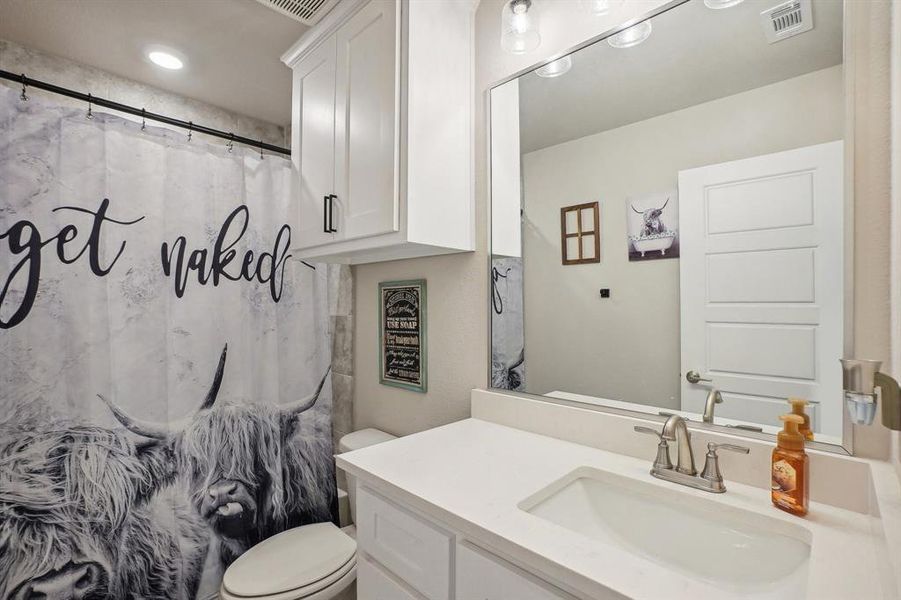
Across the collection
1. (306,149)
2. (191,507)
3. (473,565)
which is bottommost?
(191,507)

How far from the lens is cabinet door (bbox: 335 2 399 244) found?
1207 mm

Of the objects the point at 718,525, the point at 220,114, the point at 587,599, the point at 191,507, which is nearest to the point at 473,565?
the point at 587,599

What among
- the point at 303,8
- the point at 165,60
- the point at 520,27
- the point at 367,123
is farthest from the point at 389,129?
the point at 165,60

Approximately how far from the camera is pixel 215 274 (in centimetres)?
173

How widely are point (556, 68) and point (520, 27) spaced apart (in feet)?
0.53

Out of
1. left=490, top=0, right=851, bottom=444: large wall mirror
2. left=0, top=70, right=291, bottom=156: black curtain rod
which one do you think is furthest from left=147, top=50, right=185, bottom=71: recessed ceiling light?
left=490, top=0, right=851, bottom=444: large wall mirror

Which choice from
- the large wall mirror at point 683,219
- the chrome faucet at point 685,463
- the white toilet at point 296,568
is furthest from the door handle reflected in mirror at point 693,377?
the white toilet at point 296,568

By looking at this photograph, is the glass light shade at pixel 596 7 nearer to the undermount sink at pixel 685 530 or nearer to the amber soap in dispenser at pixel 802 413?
the amber soap in dispenser at pixel 802 413

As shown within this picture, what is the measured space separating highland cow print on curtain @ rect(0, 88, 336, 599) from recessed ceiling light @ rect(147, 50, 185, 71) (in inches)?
18.8

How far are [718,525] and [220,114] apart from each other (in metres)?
2.78

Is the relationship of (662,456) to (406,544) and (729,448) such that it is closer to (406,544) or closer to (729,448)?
(729,448)

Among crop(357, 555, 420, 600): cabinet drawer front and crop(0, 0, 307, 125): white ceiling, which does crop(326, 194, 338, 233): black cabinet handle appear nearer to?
crop(0, 0, 307, 125): white ceiling

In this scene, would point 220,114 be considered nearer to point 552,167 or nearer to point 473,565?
point 552,167

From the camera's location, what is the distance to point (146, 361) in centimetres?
157
